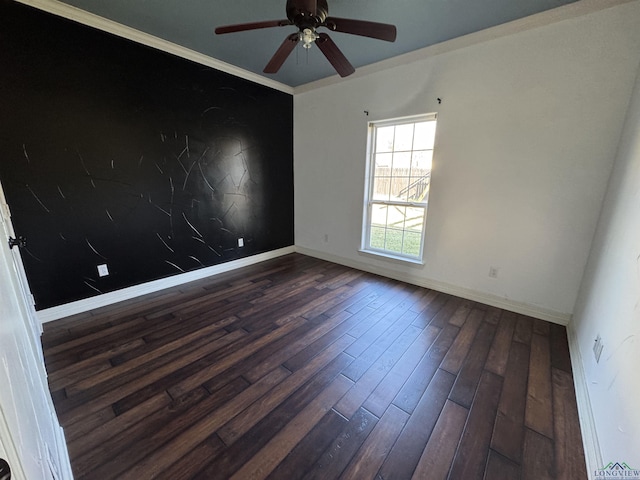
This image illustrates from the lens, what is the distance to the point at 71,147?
2.34m

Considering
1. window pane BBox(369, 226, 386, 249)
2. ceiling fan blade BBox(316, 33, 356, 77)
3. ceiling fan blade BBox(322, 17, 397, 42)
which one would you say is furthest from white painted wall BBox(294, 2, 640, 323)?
ceiling fan blade BBox(322, 17, 397, 42)

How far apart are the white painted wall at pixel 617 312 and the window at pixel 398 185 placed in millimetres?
1472

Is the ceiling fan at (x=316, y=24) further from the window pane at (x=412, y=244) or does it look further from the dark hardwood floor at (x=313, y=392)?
the dark hardwood floor at (x=313, y=392)

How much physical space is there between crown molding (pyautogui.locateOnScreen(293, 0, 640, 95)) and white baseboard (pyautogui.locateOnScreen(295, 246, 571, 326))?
2485mm

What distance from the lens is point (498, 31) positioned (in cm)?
234

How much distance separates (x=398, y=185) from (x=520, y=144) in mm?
1283

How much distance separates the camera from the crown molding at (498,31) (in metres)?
1.98

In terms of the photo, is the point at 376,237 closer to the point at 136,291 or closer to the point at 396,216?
the point at 396,216

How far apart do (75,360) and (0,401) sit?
204cm

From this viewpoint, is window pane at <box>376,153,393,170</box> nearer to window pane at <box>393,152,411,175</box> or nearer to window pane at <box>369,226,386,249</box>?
window pane at <box>393,152,411,175</box>

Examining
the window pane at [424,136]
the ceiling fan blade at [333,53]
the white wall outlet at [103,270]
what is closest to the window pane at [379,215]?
the window pane at [424,136]

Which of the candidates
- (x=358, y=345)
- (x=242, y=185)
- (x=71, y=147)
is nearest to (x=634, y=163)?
(x=358, y=345)

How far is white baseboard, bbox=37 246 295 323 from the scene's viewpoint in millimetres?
2395

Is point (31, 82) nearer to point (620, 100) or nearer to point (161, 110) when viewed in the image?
point (161, 110)
